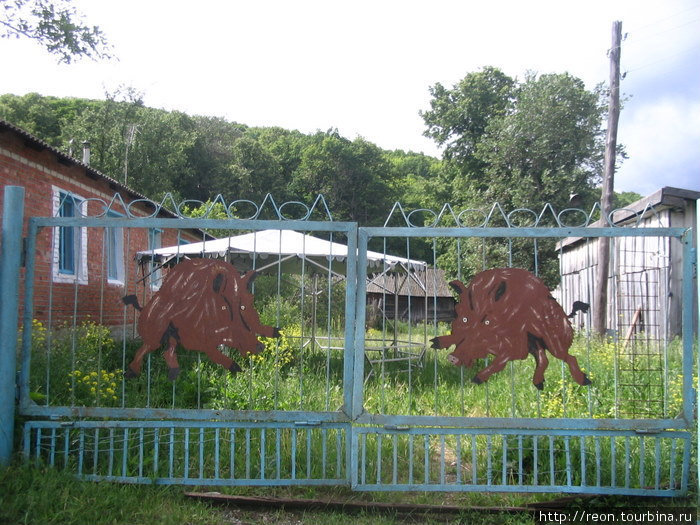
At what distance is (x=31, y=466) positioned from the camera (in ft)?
12.4

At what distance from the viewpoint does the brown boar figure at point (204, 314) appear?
3902 mm

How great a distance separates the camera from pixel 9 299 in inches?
151

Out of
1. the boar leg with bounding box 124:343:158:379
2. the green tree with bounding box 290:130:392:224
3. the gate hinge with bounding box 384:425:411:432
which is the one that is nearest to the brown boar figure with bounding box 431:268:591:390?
the gate hinge with bounding box 384:425:411:432

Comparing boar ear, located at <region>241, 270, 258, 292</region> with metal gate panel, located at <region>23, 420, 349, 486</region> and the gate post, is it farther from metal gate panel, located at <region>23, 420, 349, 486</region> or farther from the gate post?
the gate post

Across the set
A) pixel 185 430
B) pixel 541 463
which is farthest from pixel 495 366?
pixel 185 430

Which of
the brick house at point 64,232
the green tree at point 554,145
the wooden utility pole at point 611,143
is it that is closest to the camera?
the brick house at point 64,232

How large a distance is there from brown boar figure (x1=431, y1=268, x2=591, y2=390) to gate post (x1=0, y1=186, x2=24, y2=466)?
290 cm

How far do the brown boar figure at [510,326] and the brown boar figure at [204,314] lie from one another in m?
1.32

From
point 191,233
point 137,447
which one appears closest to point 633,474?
point 137,447

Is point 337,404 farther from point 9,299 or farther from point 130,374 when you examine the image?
point 9,299

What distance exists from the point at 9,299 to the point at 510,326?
3442mm

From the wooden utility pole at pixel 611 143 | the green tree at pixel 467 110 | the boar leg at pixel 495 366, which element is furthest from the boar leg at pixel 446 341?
the green tree at pixel 467 110

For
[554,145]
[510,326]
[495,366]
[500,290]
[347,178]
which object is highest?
[347,178]

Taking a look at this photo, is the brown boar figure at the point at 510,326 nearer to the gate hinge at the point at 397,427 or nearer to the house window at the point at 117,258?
the gate hinge at the point at 397,427
